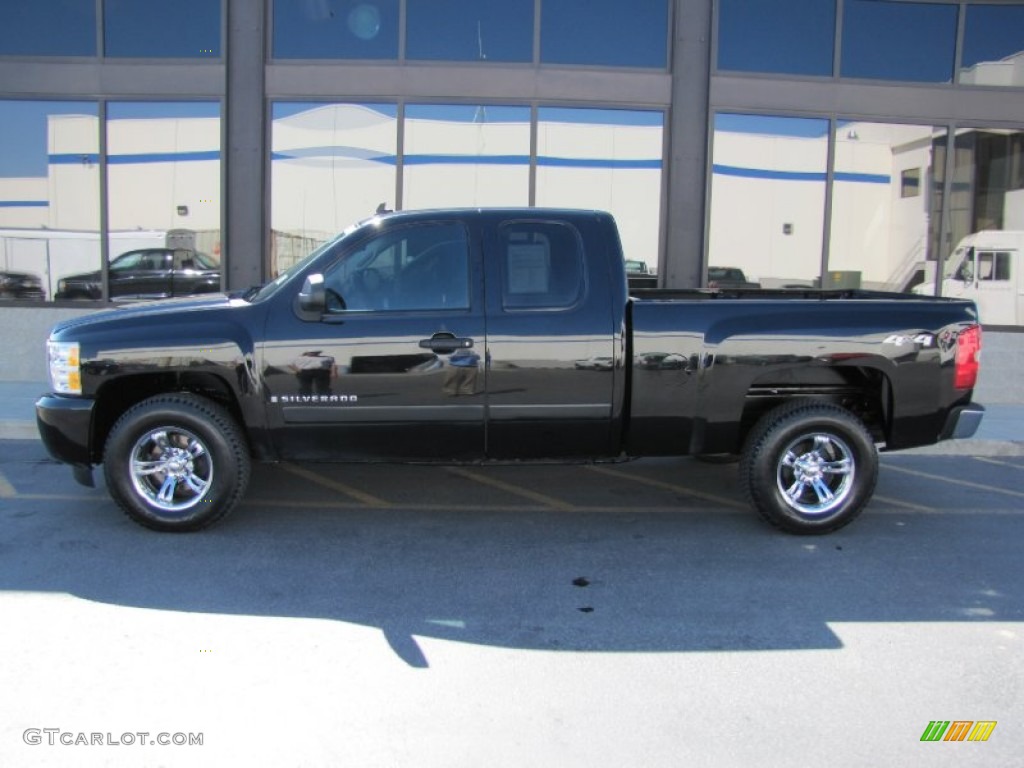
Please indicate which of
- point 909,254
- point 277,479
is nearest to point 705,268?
point 909,254

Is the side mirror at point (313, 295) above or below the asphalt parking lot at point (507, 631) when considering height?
above

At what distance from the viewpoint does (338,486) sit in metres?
6.55

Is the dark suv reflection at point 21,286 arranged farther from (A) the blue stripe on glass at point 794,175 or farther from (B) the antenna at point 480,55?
(A) the blue stripe on glass at point 794,175

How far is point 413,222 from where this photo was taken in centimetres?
532

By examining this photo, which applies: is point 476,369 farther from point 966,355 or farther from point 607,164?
point 607,164

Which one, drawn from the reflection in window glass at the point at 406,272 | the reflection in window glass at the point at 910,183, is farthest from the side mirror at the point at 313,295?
the reflection in window glass at the point at 910,183

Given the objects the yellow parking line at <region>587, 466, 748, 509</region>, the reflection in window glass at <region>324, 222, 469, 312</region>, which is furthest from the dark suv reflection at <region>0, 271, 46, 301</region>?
the yellow parking line at <region>587, 466, 748, 509</region>

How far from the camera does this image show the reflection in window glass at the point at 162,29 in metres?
11.0

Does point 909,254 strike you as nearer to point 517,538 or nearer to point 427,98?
point 427,98

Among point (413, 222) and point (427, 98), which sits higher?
point (427, 98)

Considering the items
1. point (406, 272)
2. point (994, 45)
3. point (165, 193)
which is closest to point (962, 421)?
point (406, 272)

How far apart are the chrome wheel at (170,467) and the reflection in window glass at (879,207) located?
8.91m

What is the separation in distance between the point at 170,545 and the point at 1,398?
586cm

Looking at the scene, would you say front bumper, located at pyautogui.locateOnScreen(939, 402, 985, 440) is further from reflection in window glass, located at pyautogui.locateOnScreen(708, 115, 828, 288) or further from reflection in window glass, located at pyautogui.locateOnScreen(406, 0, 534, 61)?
reflection in window glass, located at pyautogui.locateOnScreen(406, 0, 534, 61)
